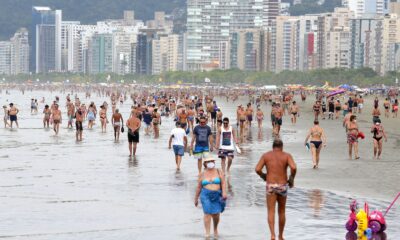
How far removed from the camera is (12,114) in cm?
5491

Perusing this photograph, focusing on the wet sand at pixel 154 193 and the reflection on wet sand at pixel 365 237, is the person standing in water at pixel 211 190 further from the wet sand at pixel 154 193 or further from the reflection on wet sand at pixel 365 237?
the reflection on wet sand at pixel 365 237

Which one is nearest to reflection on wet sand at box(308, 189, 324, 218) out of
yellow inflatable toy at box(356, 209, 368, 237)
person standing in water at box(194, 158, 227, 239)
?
yellow inflatable toy at box(356, 209, 368, 237)

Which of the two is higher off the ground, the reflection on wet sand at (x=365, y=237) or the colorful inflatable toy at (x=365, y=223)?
the colorful inflatable toy at (x=365, y=223)

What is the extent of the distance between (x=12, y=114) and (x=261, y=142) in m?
18.2

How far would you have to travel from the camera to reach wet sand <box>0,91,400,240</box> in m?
17.5

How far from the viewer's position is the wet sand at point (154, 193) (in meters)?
17.5

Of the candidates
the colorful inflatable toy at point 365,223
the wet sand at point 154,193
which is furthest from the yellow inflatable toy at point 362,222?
the wet sand at point 154,193

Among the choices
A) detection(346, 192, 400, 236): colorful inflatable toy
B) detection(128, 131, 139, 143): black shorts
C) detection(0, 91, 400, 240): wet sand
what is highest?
detection(128, 131, 139, 143): black shorts

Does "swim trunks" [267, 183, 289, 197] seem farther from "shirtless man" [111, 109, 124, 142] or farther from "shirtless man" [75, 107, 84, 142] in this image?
"shirtless man" [75, 107, 84, 142]

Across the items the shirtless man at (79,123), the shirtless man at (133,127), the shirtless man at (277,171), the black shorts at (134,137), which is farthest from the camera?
the shirtless man at (79,123)

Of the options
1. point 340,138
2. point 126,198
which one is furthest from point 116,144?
point 126,198

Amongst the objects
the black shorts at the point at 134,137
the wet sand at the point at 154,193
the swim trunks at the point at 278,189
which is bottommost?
the wet sand at the point at 154,193

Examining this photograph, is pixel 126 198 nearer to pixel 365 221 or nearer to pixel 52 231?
pixel 52 231

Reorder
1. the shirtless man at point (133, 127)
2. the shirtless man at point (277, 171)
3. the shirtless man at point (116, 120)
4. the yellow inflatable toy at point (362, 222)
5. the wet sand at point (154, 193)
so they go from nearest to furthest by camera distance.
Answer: the shirtless man at point (277, 171) < the yellow inflatable toy at point (362, 222) < the wet sand at point (154, 193) < the shirtless man at point (133, 127) < the shirtless man at point (116, 120)
